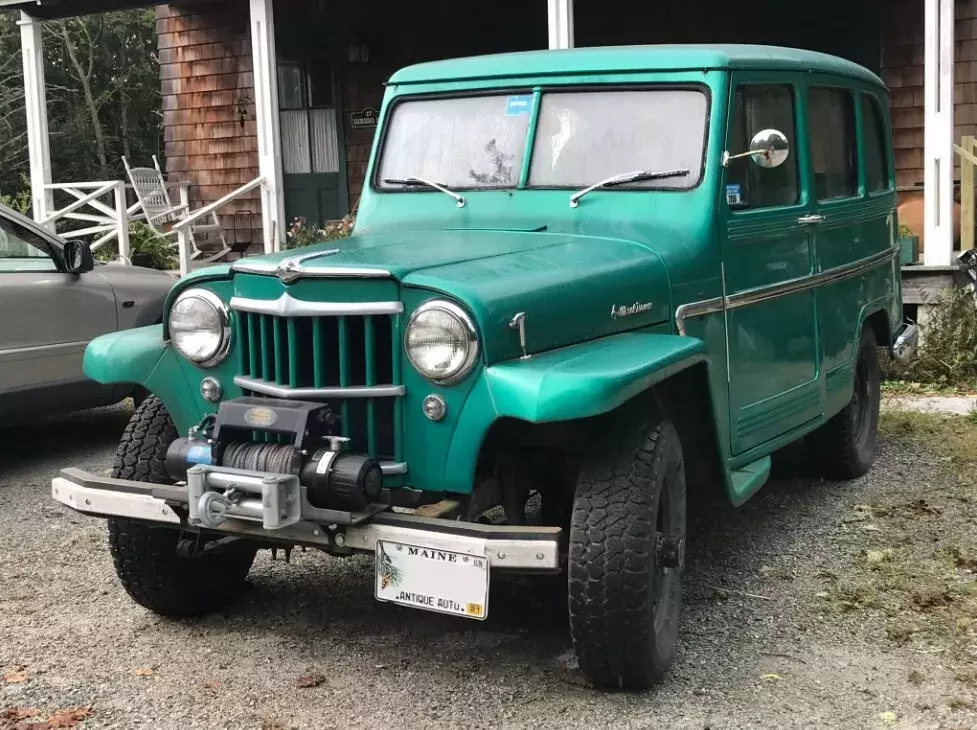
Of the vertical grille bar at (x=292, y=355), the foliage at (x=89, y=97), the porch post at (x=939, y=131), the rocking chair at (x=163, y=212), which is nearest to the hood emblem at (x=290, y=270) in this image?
the vertical grille bar at (x=292, y=355)

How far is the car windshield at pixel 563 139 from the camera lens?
167 inches

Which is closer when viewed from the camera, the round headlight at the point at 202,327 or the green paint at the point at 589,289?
the green paint at the point at 589,289

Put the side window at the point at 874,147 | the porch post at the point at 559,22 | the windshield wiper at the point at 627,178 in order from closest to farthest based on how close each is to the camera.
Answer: the windshield wiper at the point at 627,178, the side window at the point at 874,147, the porch post at the point at 559,22

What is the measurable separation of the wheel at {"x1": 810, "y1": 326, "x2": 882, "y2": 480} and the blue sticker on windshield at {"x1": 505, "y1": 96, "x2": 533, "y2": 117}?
6.86ft

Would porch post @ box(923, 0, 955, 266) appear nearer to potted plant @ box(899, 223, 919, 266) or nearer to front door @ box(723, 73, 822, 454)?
potted plant @ box(899, 223, 919, 266)

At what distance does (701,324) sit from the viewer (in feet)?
13.4

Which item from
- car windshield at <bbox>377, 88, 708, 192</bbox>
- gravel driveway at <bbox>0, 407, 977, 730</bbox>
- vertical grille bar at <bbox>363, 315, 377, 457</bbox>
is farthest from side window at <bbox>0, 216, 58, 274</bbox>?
vertical grille bar at <bbox>363, 315, 377, 457</bbox>

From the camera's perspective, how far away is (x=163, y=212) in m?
13.4

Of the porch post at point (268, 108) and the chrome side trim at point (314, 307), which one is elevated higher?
the porch post at point (268, 108)

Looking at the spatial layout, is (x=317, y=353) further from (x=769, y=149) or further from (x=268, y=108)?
(x=268, y=108)

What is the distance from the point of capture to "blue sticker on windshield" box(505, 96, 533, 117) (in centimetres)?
444

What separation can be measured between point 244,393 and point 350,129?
10084 millimetres

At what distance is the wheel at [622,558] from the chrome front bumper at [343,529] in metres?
0.15

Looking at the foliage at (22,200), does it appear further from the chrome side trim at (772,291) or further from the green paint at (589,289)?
the chrome side trim at (772,291)
